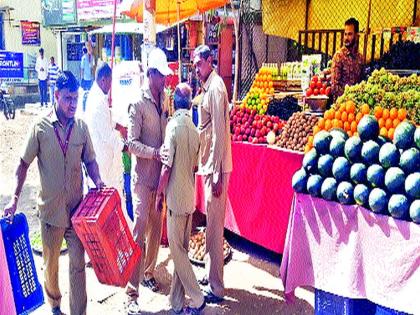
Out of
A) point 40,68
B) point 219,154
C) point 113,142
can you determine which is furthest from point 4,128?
point 219,154

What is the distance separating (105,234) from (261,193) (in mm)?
2330

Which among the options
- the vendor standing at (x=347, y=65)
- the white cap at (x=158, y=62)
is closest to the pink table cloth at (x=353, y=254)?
the white cap at (x=158, y=62)

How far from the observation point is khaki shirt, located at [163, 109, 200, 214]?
13.1 feet

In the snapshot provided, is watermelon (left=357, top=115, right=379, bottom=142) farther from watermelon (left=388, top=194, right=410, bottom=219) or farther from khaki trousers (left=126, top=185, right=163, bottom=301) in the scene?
khaki trousers (left=126, top=185, right=163, bottom=301)

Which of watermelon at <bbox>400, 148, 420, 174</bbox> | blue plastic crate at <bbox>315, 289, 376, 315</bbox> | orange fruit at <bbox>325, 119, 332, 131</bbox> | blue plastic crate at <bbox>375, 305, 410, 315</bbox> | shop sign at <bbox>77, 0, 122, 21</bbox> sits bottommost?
blue plastic crate at <bbox>315, 289, 376, 315</bbox>

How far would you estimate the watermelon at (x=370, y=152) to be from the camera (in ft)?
11.6

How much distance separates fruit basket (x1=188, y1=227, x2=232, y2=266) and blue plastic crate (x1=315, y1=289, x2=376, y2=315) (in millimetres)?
1808

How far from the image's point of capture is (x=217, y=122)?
4461 mm

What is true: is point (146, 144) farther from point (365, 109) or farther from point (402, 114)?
point (402, 114)

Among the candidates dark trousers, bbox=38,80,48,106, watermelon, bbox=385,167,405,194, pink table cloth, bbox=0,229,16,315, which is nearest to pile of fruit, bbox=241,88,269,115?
watermelon, bbox=385,167,405,194

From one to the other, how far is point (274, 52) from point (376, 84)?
7.95m

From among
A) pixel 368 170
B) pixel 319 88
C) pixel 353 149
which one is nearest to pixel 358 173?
pixel 368 170

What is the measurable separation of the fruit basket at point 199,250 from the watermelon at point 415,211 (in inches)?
106

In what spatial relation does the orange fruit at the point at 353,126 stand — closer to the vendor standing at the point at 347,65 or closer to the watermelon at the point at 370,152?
the watermelon at the point at 370,152
